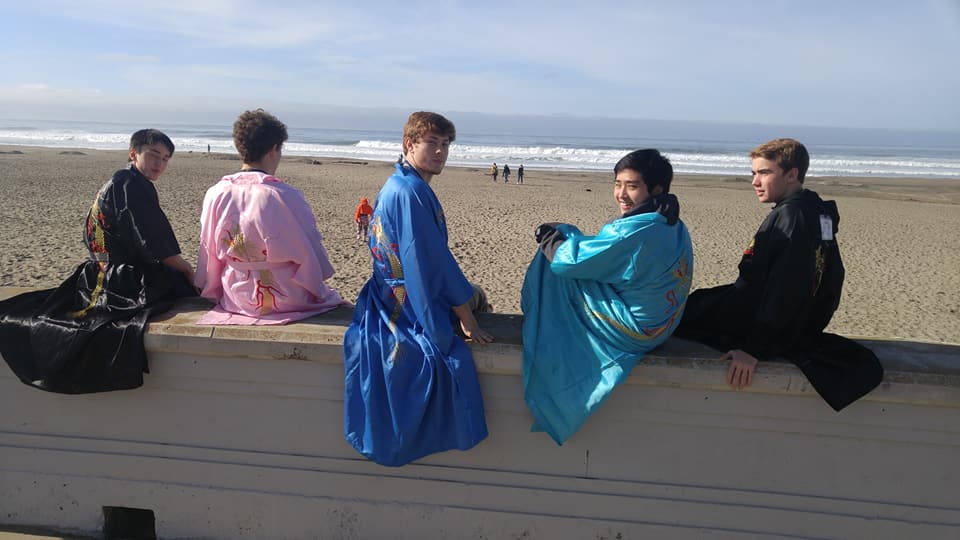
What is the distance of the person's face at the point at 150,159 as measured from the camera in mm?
3225

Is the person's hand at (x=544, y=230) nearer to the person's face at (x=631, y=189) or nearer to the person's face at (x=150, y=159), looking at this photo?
the person's face at (x=631, y=189)

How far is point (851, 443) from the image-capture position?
2732mm

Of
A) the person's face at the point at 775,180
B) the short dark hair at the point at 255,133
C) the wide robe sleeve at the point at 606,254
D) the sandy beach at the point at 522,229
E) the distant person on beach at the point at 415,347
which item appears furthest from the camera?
the sandy beach at the point at 522,229

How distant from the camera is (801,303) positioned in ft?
8.96

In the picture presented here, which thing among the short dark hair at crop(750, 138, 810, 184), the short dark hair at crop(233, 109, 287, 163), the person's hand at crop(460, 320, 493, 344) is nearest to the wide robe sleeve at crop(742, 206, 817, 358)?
the short dark hair at crop(750, 138, 810, 184)

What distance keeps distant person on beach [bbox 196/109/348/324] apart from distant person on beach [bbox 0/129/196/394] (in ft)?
0.92

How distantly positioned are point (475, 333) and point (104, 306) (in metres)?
1.76

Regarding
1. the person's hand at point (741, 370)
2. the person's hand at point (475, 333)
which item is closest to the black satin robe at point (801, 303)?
the person's hand at point (741, 370)

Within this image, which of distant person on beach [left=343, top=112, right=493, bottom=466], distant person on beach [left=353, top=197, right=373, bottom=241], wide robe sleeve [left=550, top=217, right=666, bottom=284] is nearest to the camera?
wide robe sleeve [left=550, top=217, right=666, bottom=284]

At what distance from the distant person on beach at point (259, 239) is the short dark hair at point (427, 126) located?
0.67 m

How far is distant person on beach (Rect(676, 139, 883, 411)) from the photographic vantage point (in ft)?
8.61

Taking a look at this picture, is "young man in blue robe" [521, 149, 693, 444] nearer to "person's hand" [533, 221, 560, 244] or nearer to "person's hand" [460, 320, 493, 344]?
"person's hand" [533, 221, 560, 244]

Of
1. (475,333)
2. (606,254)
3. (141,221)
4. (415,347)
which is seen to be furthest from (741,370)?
(141,221)

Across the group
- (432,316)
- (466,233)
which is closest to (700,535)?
(432,316)
